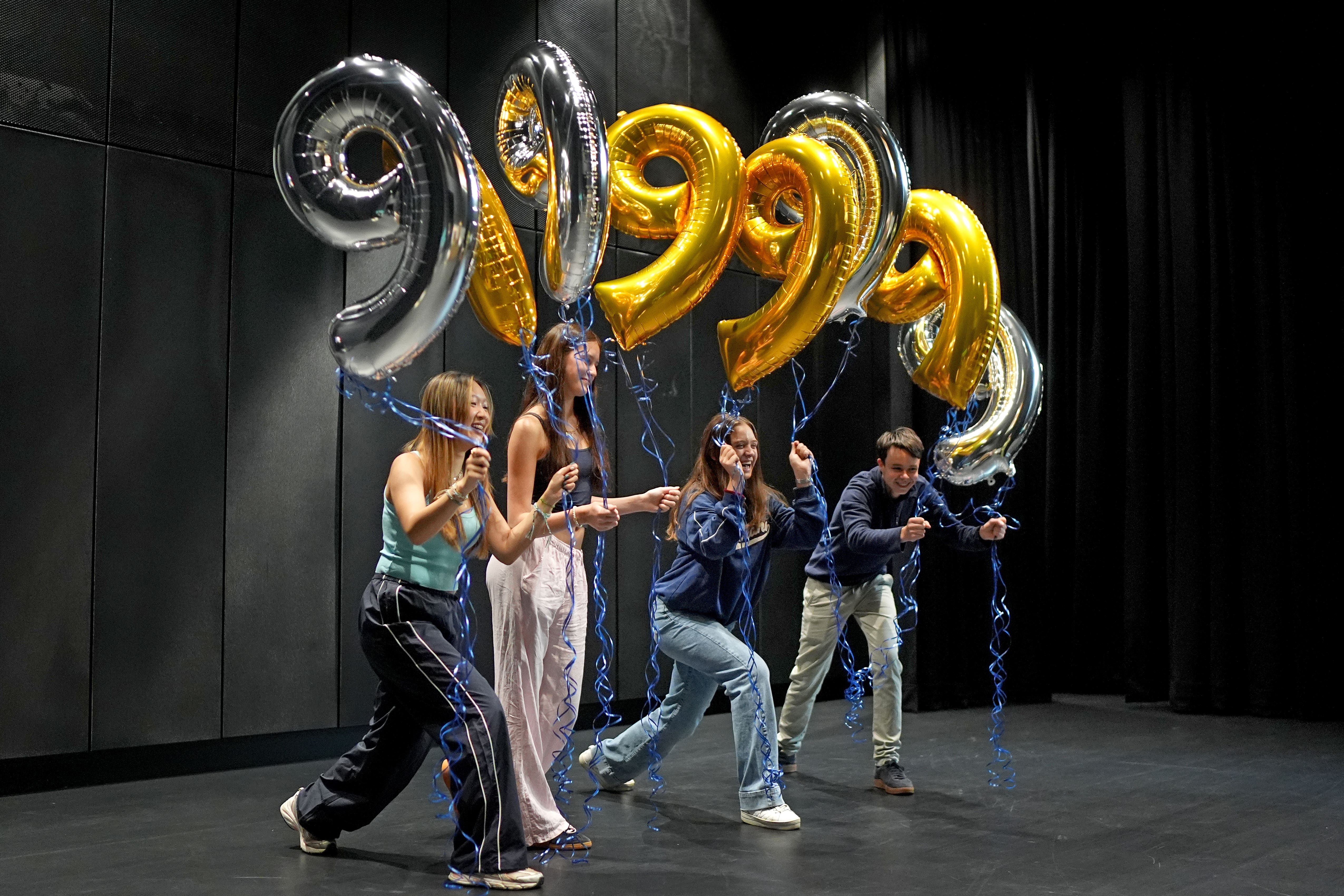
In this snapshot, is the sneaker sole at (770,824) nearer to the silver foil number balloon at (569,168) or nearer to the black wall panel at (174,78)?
the silver foil number balloon at (569,168)

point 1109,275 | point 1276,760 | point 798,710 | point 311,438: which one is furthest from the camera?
point 1109,275

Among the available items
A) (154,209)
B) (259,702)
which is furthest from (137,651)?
(154,209)

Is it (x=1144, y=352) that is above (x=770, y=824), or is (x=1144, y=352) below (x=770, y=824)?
above

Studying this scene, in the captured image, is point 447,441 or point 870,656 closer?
point 447,441

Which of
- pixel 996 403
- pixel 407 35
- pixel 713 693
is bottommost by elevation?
pixel 713 693

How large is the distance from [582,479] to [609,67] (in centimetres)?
405

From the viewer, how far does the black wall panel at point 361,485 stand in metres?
5.72

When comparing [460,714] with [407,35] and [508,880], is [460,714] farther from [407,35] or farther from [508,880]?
[407,35]

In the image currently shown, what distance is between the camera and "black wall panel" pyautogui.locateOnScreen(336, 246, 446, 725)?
5.72 m

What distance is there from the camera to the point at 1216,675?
6688 mm

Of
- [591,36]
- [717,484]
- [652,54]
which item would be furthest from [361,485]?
[652,54]

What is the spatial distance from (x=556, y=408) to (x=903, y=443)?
5.93 ft

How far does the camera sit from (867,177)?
3289mm

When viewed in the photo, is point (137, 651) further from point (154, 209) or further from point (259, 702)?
point (154, 209)
